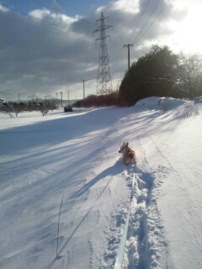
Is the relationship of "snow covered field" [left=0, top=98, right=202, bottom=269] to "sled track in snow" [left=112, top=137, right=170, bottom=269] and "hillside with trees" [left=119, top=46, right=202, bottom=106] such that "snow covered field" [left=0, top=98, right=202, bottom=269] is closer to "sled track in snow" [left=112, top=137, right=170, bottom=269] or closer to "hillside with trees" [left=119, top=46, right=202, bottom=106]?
"sled track in snow" [left=112, top=137, right=170, bottom=269]

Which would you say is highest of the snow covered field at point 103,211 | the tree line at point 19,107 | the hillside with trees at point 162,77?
the hillside with trees at point 162,77

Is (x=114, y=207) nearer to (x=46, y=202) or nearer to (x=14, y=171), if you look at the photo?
(x=46, y=202)

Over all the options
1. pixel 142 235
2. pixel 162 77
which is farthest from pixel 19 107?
pixel 142 235

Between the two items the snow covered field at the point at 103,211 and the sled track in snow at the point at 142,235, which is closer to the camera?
the sled track in snow at the point at 142,235

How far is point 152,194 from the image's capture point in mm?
3371

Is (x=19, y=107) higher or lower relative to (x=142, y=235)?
higher

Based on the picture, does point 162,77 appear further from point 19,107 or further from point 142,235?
point 142,235

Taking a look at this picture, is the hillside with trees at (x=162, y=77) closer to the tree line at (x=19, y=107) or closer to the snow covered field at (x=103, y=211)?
the tree line at (x=19, y=107)

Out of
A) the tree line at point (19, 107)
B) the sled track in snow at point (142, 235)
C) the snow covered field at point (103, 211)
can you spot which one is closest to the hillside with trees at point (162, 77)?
the tree line at point (19, 107)

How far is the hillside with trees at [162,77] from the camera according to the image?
79.2 feet

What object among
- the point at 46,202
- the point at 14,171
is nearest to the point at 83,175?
the point at 46,202

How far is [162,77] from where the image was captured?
2527 cm

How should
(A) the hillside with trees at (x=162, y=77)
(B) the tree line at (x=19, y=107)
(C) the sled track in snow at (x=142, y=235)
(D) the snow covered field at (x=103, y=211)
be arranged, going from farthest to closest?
(B) the tree line at (x=19, y=107) < (A) the hillside with trees at (x=162, y=77) < (D) the snow covered field at (x=103, y=211) < (C) the sled track in snow at (x=142, y=235)

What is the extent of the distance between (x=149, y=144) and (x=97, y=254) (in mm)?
4338
